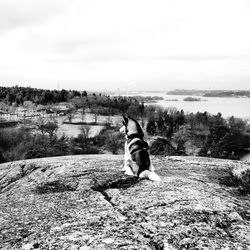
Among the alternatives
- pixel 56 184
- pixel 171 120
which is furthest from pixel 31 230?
pixel 171 120

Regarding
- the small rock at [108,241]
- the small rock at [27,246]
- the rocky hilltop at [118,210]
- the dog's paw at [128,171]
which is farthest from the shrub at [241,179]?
the small rock at [27,246]

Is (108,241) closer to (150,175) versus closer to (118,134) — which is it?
(150,175)

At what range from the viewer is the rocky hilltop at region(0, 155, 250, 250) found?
365 cm

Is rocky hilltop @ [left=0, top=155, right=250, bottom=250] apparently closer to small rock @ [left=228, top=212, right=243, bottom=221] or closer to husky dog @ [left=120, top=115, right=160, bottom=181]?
small rock @ [left=228, top=212, right=243, bottom=221]

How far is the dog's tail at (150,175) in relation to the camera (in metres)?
6.01

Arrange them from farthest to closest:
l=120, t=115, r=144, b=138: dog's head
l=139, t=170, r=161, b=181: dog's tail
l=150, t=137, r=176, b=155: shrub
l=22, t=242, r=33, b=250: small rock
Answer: l=150, t=137, r=176, b=155: shrub < l=120, t=115, r=144, b=138: dog's head < l=139, t=170, r=161, b=181: dog's tail < l=22, t=242, r=33, b=250: small rock

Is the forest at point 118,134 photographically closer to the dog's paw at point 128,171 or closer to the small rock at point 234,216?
the dog's paw at point 128,171

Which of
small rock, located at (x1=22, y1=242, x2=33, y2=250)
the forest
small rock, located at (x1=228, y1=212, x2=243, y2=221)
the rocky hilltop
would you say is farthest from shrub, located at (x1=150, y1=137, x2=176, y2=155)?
small rock, located at (x1=22, y1=242, x2=33, y2=250)

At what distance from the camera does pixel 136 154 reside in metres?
6.23

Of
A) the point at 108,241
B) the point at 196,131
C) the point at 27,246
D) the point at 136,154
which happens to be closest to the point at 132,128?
the point at 136,154

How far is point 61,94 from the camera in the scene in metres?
121

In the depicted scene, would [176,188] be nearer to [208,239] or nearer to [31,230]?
[208,239]

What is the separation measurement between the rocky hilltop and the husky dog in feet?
0.63

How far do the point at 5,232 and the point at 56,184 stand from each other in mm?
2070
